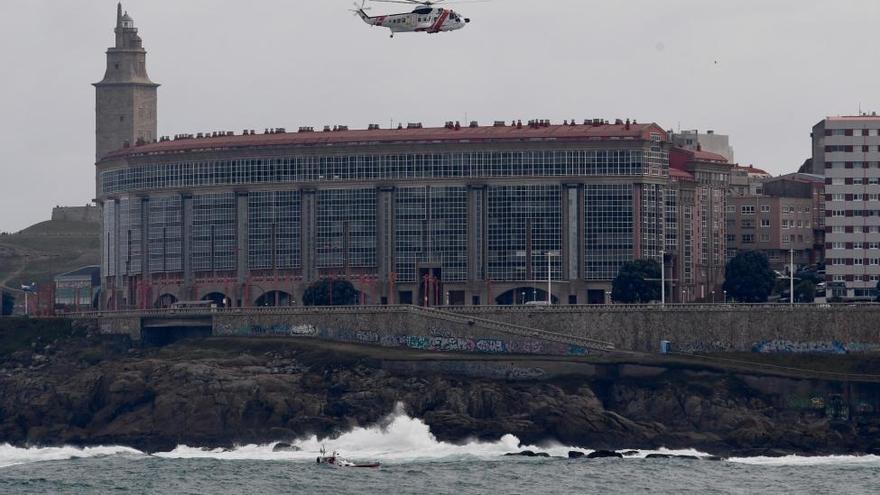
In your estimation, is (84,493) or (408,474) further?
(408,474)

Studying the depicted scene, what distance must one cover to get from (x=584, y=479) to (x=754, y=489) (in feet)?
46.4

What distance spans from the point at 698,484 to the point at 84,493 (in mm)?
48021

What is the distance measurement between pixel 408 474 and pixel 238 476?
548 inches

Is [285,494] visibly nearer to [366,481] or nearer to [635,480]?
[366,481]

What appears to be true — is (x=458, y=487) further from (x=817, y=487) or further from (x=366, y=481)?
(x=817, y=487)

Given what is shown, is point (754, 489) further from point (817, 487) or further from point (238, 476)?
point (238, 476)

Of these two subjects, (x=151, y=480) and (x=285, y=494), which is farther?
(x=151, y=480)

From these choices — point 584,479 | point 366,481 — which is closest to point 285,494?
point 366,481

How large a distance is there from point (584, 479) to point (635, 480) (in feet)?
13.4

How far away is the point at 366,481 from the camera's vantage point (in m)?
194

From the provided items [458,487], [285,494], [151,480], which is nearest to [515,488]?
[458,487]

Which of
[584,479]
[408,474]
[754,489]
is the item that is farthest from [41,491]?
[754,489]

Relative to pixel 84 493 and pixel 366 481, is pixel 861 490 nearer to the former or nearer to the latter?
pixel 366 481

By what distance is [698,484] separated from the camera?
192 meters
